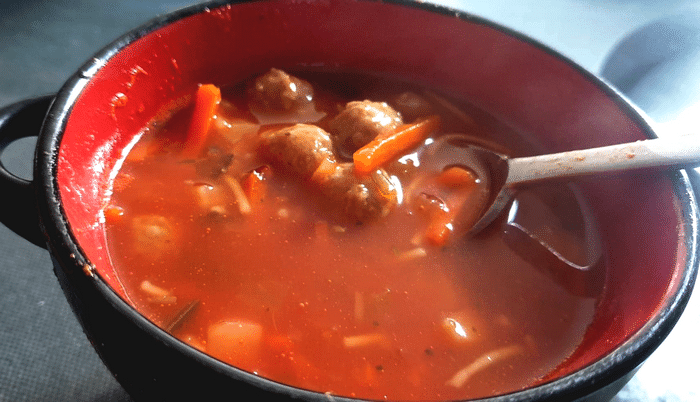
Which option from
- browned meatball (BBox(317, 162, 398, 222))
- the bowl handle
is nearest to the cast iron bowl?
the bowl handle

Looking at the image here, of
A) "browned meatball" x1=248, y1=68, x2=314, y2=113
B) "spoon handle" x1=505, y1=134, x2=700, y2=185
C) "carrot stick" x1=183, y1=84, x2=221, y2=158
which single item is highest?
"spoon handle" x1=505, y1=134, x2=700, y2=185

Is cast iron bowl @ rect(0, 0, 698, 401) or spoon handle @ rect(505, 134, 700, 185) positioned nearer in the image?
cast iron bowl @ rect(0, 0, 698, 401)

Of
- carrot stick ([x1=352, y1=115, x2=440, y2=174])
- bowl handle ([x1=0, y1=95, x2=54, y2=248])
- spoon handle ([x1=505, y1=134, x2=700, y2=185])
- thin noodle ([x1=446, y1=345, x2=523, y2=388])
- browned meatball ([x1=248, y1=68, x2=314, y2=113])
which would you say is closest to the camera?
bowl handle ([x1=0, y1=95, x2=54, y2=248])

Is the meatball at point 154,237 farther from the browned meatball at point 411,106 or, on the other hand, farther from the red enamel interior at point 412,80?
the browned meatball at point 411,106

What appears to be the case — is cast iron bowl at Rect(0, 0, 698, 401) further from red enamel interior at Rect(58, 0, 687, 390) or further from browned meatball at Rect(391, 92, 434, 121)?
browned meatball at Rect(391, 92, 434, 121)

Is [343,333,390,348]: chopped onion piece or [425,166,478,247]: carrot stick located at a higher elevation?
[425,166,478,247]: carrot stick

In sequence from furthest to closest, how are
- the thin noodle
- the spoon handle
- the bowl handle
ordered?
the spoon handle
the thin noodle
the bowl handle

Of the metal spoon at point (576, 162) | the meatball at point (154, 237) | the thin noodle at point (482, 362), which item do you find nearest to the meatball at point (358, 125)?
the metal spoon at point (576, 162)

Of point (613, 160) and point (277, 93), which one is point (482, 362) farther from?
point (277, 93)
